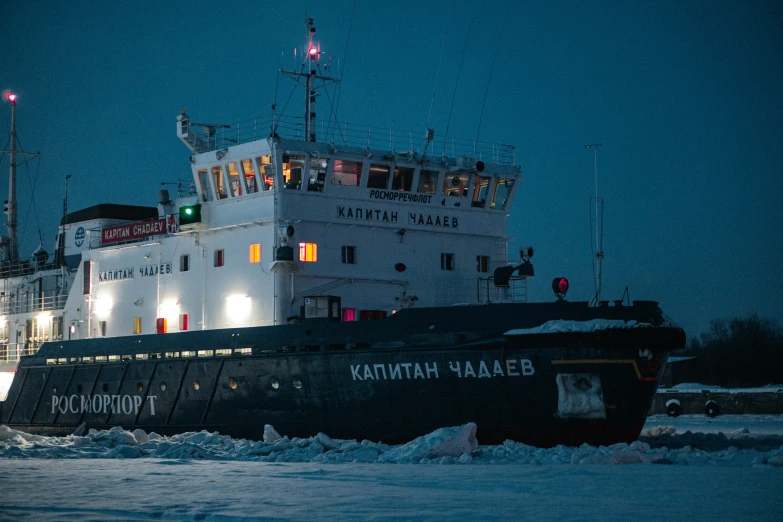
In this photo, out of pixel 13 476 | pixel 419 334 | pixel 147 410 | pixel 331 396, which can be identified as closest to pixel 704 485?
pixel 419 334

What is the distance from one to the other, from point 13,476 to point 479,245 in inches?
410

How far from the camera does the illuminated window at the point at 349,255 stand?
62.9 feet

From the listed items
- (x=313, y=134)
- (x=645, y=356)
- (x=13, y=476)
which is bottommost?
(x=13, y=476)

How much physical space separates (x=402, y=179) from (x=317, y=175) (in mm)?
1782

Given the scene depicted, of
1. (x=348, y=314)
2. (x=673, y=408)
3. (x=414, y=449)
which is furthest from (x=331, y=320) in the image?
(x=673, y=408)

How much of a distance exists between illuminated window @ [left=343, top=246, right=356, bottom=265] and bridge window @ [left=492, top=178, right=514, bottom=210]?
3.44 m

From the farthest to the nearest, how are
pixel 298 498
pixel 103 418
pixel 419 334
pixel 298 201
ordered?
pixel 103 418
pixel 298 201
pixel 419 334
pixel 298 498

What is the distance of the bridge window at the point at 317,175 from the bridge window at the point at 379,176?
95 cm

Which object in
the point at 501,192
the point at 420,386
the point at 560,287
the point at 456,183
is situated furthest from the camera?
the point at 501,192

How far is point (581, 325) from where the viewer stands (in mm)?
14961

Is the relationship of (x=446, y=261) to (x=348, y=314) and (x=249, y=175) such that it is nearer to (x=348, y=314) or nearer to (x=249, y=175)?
(x=348, y=314)

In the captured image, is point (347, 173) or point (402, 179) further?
point (402, 179)

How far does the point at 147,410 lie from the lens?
19344 mm

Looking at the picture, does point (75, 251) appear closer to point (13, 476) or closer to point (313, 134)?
point (313, 134)
